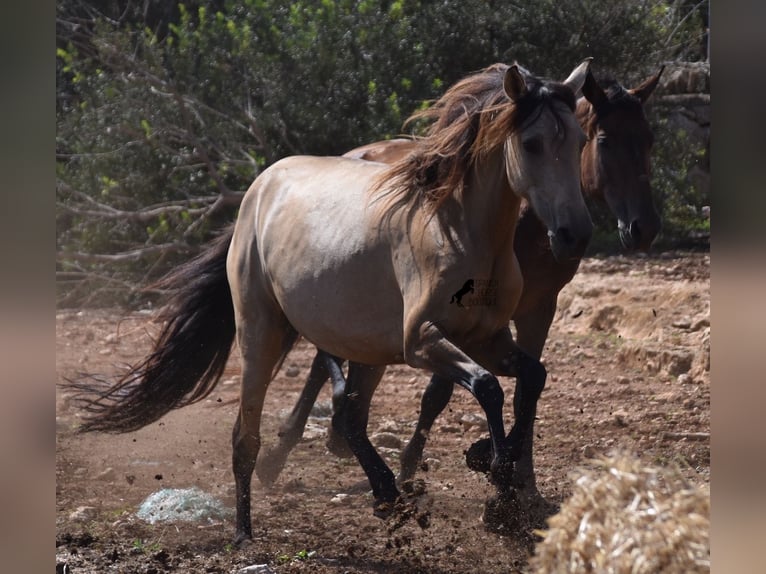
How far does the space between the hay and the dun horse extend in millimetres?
1001

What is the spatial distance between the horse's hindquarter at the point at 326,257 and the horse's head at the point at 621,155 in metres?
1.04

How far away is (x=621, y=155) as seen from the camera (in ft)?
16.9

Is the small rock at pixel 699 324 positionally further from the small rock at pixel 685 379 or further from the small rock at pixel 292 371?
the small rock at pixel 292 371

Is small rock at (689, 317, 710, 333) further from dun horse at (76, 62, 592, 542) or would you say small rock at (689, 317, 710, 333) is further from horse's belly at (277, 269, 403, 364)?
horse's belly at (277, 269, 403, 364)

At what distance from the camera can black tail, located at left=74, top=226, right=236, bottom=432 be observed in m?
5.87

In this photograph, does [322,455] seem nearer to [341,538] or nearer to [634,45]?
[341,538]

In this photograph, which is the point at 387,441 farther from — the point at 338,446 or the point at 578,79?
the point at 578,79

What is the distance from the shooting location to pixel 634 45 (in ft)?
19.3

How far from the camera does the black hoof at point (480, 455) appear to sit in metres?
4.50

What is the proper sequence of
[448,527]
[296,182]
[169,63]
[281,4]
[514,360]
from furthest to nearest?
[169,63] → [281,4] → [296,182] → [448,527] → [514,360]

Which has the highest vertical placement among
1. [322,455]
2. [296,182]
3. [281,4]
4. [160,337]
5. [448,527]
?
[281,4]

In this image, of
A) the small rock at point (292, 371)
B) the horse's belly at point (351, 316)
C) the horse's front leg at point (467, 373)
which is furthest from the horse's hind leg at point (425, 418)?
the small rock at point (292, 371)
